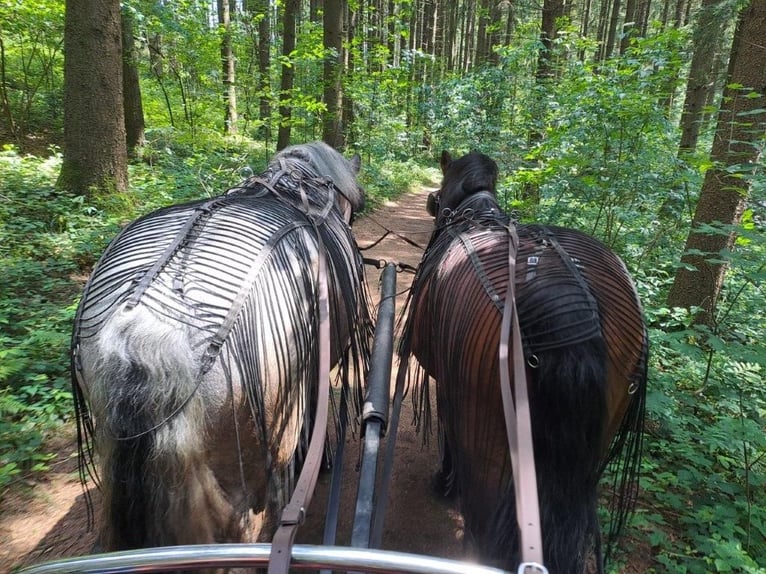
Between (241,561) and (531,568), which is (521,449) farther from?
(241,561)

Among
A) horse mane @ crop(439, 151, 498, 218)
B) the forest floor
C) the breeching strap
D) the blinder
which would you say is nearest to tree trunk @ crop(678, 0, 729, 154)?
horse mane @ crop(439, 151, 498, 218)

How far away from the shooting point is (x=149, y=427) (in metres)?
1.28

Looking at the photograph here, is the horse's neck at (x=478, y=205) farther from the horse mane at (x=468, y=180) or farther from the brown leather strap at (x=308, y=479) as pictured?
the brown leather strap at (x=308, y=479)

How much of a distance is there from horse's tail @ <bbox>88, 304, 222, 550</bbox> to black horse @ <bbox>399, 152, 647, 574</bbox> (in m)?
1.01

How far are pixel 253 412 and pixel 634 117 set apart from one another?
15.5 ft

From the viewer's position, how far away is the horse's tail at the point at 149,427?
1.27 m

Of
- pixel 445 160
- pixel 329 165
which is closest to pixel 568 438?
pixel 329 165

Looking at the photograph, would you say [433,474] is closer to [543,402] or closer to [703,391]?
[543,402]

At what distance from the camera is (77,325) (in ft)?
4.80

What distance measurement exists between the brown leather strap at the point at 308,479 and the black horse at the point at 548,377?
1.90 ft

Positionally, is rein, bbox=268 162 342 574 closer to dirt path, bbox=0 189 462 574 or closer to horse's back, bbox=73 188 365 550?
horse's back, bbox=73 188 365 550

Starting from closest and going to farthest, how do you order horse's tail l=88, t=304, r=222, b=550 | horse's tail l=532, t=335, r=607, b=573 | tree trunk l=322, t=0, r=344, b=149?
horse's tail l=88, t=304, r=222, b=550 < horse's tail l=532, t=335, r=607, b=573 < tree trunk l=322, t=0, r=344, b=149

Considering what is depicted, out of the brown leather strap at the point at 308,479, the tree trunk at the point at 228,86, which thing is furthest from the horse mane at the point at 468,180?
the tree trunk at the point at 228,86

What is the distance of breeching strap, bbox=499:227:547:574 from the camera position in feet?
2.85
